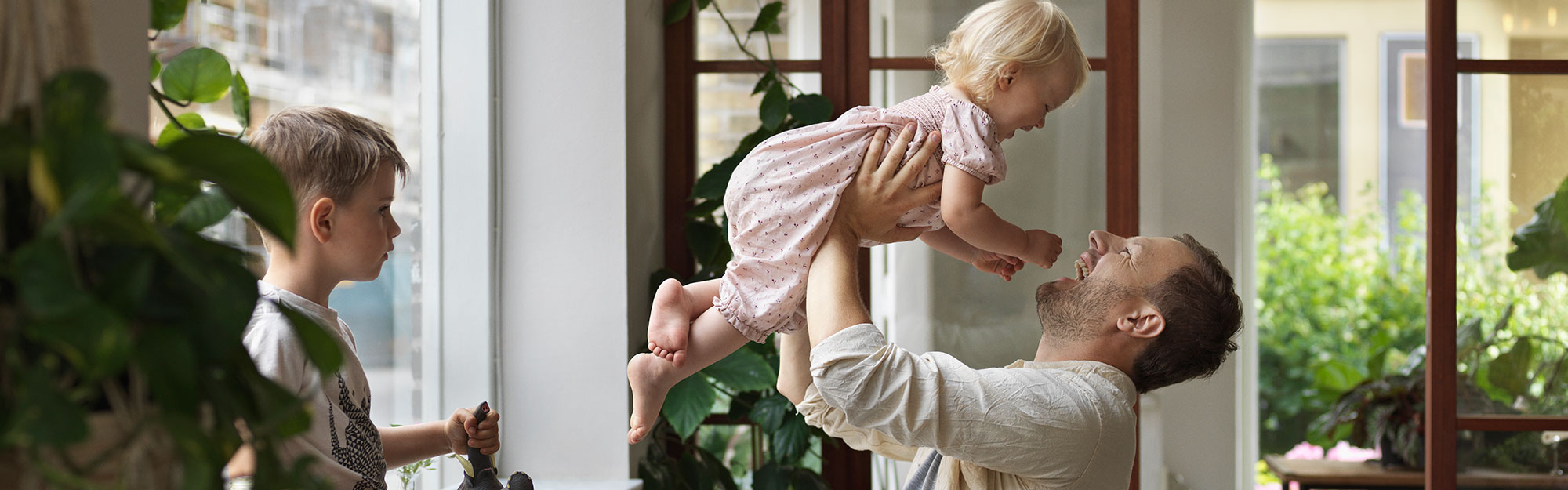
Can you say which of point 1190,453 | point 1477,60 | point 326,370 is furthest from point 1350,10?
point 326,370

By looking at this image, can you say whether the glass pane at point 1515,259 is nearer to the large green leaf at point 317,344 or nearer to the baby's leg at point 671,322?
the baby's leg at point 671,322

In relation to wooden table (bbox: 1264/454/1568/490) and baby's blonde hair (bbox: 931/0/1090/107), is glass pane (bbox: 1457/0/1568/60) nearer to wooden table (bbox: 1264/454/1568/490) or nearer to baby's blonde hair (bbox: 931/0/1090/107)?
wooden table (bbox: 1264/454/1568/490)

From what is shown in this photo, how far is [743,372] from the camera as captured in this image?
2203 millimetres

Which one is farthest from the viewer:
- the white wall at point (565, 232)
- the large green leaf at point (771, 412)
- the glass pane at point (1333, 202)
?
the glass pane at point (1333, 202)

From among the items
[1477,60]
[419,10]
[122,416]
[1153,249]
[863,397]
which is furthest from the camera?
[1477,60]

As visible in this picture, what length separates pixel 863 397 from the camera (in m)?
1.15

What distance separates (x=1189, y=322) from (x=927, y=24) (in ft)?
3.97

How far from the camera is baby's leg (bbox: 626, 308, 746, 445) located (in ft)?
4.50

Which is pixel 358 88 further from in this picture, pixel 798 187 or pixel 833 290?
pixel 833 290

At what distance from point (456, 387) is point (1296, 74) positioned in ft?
17.3

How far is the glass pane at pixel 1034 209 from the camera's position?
2.46 meters

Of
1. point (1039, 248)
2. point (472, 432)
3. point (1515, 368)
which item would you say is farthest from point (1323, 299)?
point (472, 432)

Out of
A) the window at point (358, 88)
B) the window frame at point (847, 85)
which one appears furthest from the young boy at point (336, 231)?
the window frame at point (847, 85)

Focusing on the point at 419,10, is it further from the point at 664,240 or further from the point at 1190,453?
the point at 1190,453
